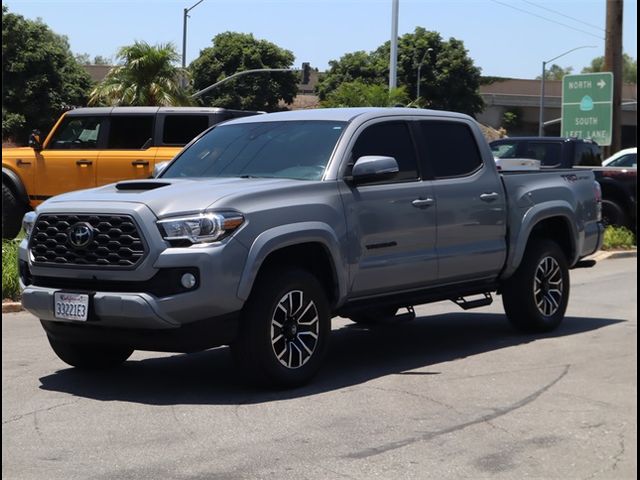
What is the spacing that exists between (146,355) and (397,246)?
2.31 meters

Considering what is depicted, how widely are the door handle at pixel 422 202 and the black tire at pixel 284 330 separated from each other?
1279mm

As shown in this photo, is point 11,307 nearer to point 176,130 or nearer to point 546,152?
point 176,130

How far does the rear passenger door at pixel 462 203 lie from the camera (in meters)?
9.12

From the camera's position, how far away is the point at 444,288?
9.23 metres

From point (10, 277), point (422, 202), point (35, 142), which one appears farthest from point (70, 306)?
point (35, 142)

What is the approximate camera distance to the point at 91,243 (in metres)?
7.39

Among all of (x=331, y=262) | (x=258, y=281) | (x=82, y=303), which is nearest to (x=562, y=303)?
(x=331, y=262)

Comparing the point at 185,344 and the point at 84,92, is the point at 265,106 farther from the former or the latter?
the point at 185,344

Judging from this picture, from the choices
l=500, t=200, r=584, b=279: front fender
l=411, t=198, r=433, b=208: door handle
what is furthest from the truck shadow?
l=411, t=198, r=433, b=208: door handle

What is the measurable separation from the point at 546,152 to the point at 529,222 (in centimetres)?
1044

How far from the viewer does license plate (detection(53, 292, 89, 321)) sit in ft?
23.9

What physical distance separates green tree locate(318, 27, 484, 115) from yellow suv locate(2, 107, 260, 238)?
6260 centimetres

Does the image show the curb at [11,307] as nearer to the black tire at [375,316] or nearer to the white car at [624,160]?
the black tire at [375,316]

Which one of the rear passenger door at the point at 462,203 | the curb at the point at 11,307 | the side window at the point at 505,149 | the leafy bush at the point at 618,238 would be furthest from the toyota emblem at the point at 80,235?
the leafy bush at the point at 618,238
